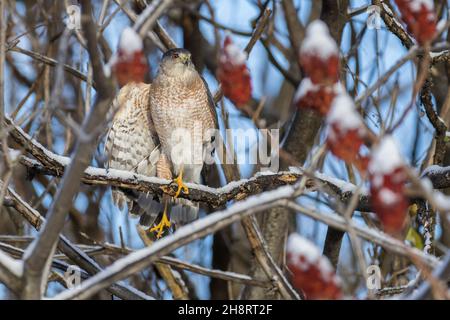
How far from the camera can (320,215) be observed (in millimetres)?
2270

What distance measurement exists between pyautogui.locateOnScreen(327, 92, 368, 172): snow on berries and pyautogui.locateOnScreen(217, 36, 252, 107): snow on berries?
29 cm

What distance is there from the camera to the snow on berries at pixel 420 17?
218 cm

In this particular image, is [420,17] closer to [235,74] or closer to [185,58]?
[235,74]

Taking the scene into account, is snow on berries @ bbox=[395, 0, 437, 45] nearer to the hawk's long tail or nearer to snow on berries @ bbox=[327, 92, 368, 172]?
snow on berries @ bbox=[327, 92, 368, 172]

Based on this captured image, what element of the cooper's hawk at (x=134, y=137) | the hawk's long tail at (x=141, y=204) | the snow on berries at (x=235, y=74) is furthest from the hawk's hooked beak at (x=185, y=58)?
the snow on berries at (x=235, y=74)

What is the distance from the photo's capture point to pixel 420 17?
2.19 metres

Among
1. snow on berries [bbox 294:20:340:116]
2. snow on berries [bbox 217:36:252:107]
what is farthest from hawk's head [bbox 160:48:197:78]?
snow on berries [bbox 294:20:340:116]

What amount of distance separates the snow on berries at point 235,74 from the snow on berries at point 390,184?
1.54 ft

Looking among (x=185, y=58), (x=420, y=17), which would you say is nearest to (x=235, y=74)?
(x=420, y=17)

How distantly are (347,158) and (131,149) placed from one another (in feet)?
12.6
